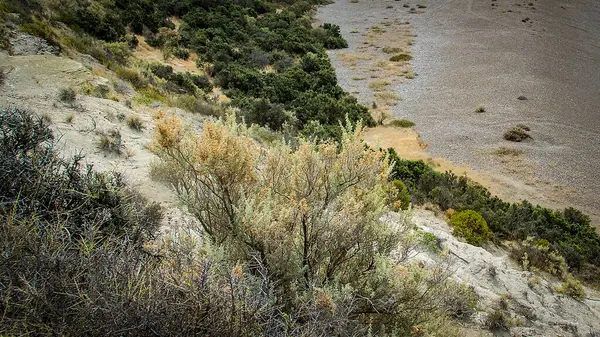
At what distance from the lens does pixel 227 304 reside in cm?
288

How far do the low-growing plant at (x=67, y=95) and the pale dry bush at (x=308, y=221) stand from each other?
244 inches

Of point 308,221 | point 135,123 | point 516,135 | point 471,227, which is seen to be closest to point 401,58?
point 516,135

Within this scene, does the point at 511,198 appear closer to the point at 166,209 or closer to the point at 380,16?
the point at 166,209

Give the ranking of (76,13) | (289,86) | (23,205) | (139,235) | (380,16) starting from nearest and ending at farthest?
(23,205) → (139,235) → (76,13) → (289,86) → (380,16)

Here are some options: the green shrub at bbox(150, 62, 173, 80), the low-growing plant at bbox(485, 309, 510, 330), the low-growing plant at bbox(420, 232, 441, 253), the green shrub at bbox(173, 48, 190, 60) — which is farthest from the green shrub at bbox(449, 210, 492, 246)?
the green shrub at bbox(173, 48, 190, 60)

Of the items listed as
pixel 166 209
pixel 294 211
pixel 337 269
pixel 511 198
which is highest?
pixel 294 211

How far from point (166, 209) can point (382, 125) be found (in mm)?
14606

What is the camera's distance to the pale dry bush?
13.3 feet

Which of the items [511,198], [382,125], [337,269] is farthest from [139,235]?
[382,125]

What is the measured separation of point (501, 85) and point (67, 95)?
910 inches

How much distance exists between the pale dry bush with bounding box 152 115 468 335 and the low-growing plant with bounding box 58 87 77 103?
20.3 ft

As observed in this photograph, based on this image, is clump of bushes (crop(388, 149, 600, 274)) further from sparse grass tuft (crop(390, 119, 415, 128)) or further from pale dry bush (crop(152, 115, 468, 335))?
pale dry bush (crop(152, 115, 468, 335))

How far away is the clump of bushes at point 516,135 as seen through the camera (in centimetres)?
1789

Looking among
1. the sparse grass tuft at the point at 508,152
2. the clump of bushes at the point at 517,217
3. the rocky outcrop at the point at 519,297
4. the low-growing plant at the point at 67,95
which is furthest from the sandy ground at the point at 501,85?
the low-growing plant at the point at 67,95
